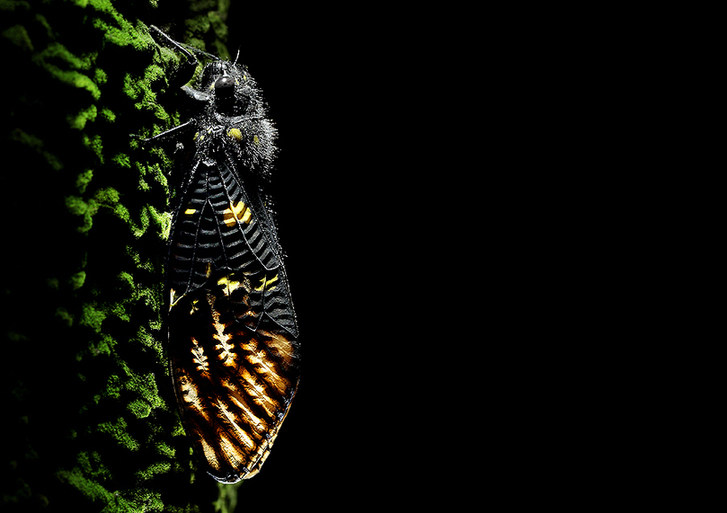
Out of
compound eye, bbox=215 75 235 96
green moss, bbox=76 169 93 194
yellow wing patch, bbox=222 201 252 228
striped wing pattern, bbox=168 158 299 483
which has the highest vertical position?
compound eye, bbox=215 75 235 96

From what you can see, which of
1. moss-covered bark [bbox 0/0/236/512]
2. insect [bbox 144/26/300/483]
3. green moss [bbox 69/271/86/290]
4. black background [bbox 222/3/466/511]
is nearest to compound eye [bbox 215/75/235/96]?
insect [bbox 144/26/300/483]

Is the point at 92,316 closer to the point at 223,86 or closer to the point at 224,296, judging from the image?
the point at 224,296

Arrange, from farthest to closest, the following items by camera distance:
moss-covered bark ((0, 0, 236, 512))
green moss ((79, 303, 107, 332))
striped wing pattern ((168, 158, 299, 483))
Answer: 1. striped wing pattern ((168, 158, 299, 483))
2. green moss ((79, 303, 107, 332))
3. moss-covered bark ((0, 0, 236, 512))

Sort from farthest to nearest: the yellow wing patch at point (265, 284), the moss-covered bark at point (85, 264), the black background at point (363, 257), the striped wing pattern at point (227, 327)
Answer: the black background at point (363, 257), the yellow wing patch at point (265, 284), the striped wing pattern at point (227, 327), the moss-covered bark at point (85, 264)

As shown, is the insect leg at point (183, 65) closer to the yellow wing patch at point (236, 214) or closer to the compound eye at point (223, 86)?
the compound eye at point (223, 86)

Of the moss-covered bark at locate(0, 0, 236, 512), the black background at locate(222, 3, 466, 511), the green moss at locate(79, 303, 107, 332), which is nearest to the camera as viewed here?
the moss-covered bark at locate(0, 0, 236, 512)

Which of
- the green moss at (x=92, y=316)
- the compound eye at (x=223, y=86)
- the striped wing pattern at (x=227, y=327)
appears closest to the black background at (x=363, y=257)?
the compound eye at (x=223, y=86)

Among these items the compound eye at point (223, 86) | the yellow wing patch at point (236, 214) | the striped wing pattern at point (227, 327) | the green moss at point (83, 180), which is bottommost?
the striped wing pattern at point (227, 327)

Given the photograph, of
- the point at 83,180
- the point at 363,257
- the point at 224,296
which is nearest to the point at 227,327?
the point at 224,296

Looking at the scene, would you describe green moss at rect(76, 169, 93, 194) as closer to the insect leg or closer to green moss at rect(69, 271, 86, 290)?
green moss at rect(69, 271, 86, 290)
